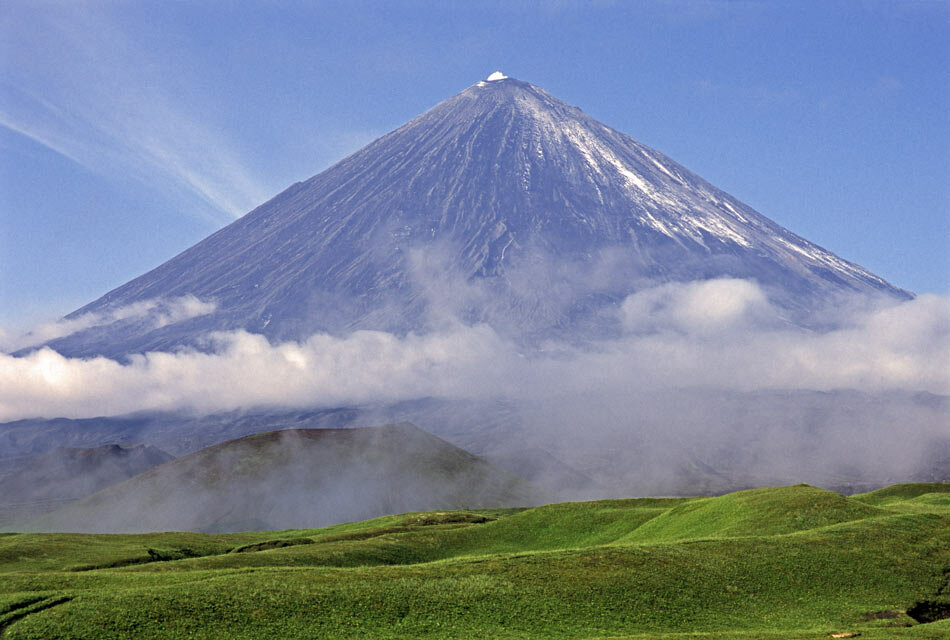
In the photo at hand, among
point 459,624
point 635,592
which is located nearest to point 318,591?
point 459,624

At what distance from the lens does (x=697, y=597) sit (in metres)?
44.9

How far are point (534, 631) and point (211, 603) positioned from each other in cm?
1583

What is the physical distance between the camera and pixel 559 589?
4416 cm

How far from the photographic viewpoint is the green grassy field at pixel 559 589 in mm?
37250

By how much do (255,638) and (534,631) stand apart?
13.2 meters

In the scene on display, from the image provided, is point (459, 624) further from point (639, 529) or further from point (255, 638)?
point (639, 529)

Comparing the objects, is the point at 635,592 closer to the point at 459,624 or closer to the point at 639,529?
the point at 459,624

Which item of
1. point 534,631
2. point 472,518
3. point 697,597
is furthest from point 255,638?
point 472,518

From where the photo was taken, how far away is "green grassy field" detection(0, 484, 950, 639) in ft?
122

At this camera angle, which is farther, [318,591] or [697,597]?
[697,597]

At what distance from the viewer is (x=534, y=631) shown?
38.8 meters

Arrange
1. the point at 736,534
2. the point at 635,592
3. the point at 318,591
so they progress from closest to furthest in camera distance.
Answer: the point at 318,591 → the point at 635,592 → the point at 736,534

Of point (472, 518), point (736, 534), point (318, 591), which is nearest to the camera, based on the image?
point (318, 591)

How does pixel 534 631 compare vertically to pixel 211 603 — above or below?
below
